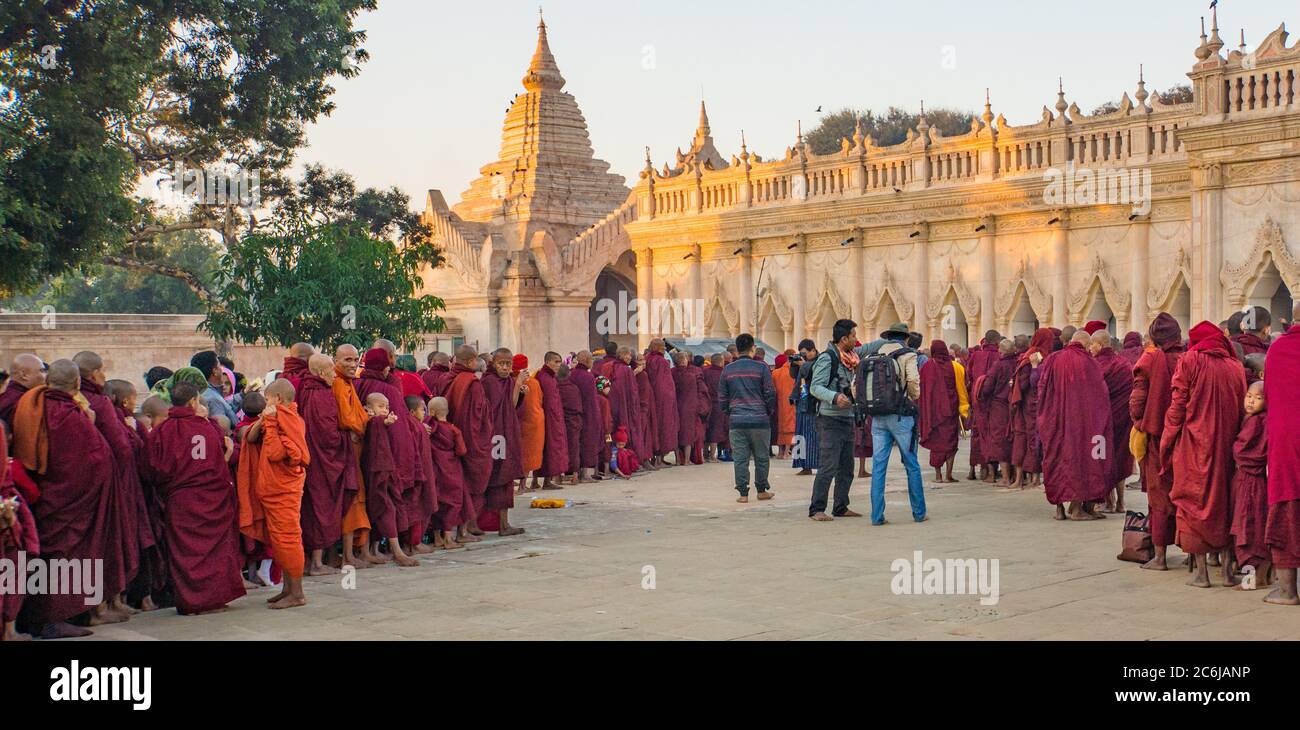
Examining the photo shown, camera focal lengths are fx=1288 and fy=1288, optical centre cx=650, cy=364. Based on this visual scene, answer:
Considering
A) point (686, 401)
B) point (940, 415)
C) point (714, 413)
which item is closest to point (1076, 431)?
point (940, 415)

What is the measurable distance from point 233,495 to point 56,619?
1.51 m

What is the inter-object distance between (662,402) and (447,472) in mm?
7780

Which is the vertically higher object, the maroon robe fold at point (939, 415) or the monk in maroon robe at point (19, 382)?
the monk in maroon robe at point (19, 382)

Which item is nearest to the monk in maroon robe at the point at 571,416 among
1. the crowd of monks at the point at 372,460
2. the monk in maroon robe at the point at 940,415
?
the crowd of monks at the point at 372,460

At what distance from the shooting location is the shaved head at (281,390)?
927cm

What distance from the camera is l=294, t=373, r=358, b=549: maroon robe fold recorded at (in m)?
10.3

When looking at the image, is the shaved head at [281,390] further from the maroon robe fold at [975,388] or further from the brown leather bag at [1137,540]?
the maroon robe fold at [975,388]

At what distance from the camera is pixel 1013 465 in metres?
15.8

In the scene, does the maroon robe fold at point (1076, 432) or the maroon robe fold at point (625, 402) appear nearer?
the maroon robe fold at point (1076, 432)

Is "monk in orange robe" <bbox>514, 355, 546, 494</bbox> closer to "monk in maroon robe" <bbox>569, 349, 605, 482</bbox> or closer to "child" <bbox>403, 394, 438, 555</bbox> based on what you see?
"monk in maroon robe" <bbox>569, 349, 605, 482</bbox>

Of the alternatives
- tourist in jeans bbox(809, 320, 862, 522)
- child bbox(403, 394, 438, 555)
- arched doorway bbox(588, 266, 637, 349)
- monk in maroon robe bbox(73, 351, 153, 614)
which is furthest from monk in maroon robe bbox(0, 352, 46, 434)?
arched doorway bbox(588, 266, 637, 349)

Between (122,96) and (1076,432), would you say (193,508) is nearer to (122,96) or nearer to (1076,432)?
(1076,432)

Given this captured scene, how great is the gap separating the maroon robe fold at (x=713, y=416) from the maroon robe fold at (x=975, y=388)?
411cm
